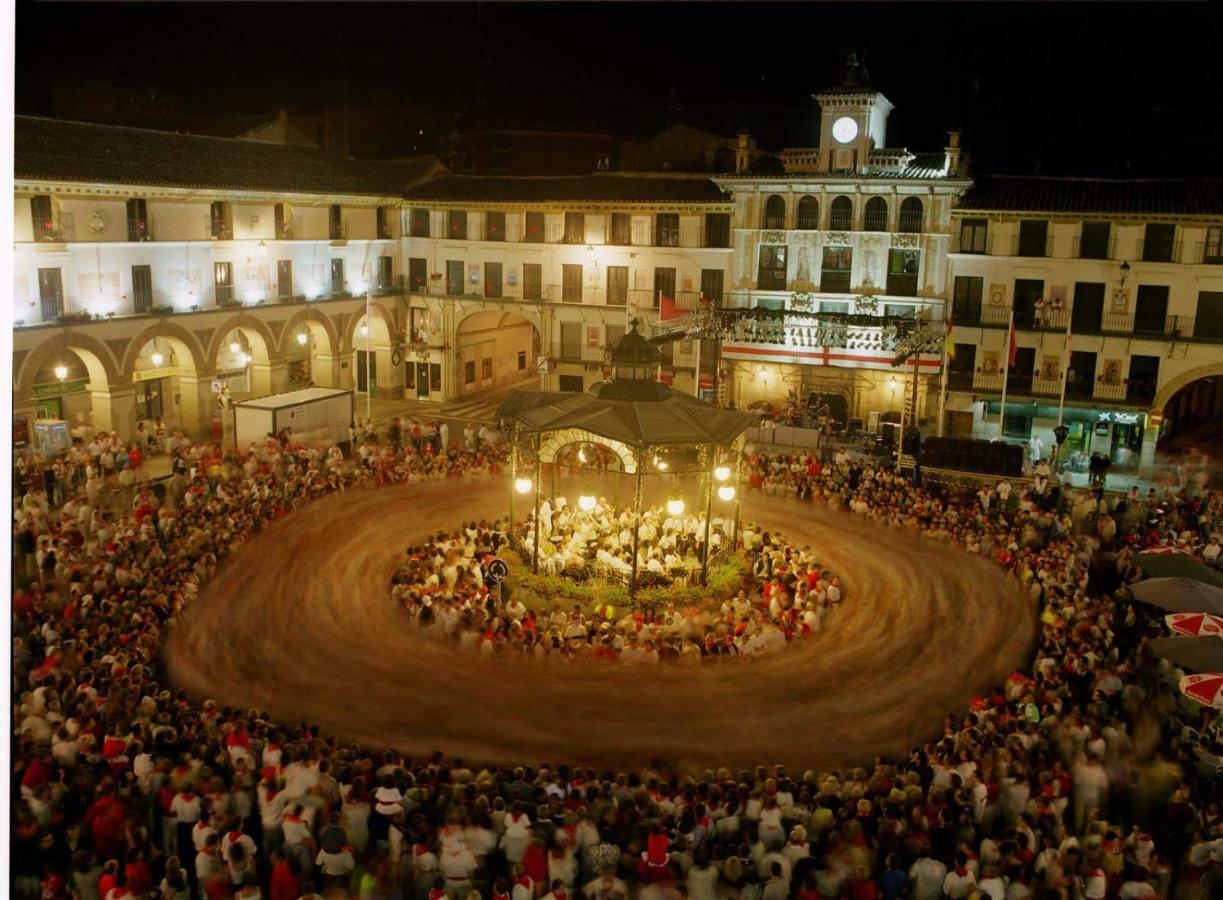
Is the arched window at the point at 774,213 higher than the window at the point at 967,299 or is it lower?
higher

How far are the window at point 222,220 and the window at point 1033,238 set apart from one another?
32.0 m

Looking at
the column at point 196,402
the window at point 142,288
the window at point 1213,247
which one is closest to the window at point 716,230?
the window at point 1213,247

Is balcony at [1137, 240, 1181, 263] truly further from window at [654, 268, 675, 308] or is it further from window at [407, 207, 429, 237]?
window at [407, 207, 429, 237]

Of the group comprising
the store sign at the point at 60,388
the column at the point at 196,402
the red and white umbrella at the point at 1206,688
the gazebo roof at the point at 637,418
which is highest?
the gazebo roof at the point at 637,418

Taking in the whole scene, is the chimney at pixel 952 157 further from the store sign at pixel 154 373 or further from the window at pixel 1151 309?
the store sign at pixel 154 373

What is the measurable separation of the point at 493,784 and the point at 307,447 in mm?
23391

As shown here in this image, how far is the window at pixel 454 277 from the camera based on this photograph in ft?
169

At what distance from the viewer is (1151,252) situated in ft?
131

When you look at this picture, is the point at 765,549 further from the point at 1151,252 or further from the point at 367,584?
the point at 1151,252

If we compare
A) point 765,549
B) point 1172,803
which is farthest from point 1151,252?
point 1172,803

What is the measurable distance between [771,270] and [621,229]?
24.2 feet

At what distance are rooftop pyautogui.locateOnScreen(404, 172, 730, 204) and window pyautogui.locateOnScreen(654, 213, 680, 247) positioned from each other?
3.40ft

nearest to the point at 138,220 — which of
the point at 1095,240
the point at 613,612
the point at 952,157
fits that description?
the point at 613,612

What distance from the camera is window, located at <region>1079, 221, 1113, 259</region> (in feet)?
133
